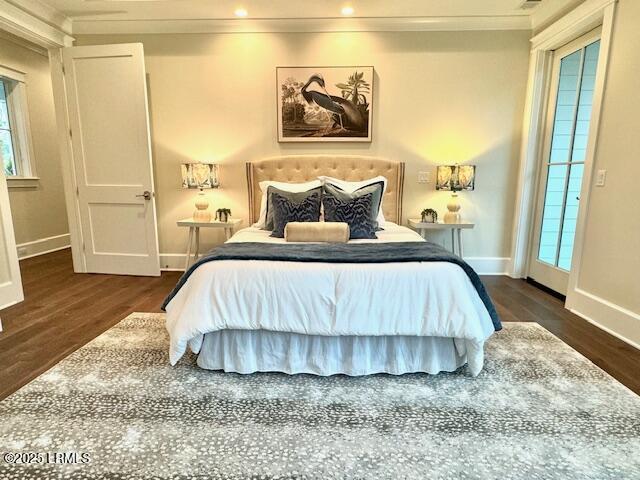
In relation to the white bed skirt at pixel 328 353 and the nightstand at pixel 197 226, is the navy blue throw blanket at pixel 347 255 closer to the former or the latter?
the white bed skirt at pixel 328 353

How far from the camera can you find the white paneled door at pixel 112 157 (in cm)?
355

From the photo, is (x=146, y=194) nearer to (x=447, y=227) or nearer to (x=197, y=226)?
(x=197, y=226)

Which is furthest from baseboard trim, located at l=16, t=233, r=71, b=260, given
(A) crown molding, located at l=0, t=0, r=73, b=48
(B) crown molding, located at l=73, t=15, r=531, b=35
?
(B) crown molding, located at l=73, t=15, r=531, b=35

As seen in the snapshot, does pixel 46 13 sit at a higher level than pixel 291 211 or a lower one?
higher

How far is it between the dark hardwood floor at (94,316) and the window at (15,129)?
1.58m


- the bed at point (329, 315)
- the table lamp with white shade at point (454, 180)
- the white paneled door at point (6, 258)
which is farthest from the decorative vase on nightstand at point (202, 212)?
the table lamp with white shade at point (454, 180)

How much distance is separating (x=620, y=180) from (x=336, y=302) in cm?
241

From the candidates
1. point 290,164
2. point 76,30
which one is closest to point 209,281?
point 290,164

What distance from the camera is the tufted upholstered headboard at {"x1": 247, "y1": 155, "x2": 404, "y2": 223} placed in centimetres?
379

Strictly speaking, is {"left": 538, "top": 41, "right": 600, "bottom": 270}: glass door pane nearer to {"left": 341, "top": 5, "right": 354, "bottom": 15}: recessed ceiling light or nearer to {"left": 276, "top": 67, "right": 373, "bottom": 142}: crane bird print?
{"left": 276, "top": 67, "right": 373, "bottom": 142}: crane bird print

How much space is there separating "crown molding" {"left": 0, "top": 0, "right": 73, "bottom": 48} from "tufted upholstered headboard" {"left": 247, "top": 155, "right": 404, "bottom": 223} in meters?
2.37

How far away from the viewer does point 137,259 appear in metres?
3.88

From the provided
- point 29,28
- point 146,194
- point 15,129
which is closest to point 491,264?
point 146,194

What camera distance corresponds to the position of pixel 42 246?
4977 millimetres
